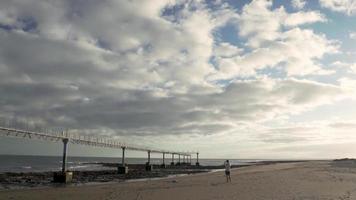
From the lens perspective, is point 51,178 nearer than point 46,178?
No

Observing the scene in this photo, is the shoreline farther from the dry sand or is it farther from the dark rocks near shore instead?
the dry sand

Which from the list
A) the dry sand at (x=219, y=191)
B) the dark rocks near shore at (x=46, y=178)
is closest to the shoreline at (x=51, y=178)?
the dark rocks near shore at (x=46, y=178)

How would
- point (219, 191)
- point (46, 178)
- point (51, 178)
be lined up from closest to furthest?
point (219, 191), point (46, 178), point (51, 178)

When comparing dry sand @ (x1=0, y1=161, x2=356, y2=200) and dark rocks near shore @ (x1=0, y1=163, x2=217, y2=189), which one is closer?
dry sand @ (x1=0, y1=161, x2=356, y2=200)

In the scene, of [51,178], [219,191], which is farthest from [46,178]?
[219,191]

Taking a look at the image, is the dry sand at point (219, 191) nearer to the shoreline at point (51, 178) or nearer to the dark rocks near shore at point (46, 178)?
the shoreline at point (51, 178)

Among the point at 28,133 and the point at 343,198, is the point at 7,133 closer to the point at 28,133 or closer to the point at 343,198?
the point at 28,133

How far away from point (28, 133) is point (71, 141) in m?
7.29

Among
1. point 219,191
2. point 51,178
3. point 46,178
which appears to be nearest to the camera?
point 219,191

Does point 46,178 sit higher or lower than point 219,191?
higher

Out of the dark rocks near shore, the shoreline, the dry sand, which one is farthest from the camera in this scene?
the dark rocks near shore

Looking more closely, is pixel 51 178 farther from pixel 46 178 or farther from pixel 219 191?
pixel 219 191

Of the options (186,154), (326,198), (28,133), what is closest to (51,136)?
(28,133)

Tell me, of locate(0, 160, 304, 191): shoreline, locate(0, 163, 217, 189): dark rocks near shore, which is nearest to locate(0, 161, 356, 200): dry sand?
locate(0, 160, 304, 191): shoreline
